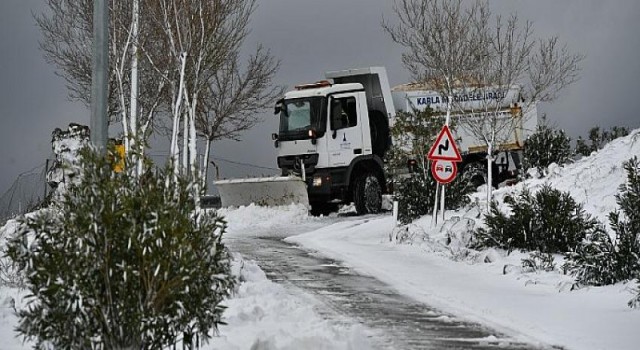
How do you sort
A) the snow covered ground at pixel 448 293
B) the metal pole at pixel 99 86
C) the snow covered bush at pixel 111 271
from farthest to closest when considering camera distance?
the metal pole at pixel 99 86 < the snow covered ground at pixel 448 293 < the snow covered bush at pixel 111 271

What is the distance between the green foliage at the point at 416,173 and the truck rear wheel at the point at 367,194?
2.37 m

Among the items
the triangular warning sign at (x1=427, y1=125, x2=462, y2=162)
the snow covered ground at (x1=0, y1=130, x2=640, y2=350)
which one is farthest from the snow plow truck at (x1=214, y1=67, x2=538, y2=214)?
the triangular warning sign at (x1=427, y1=125, x2=462, y2=162)

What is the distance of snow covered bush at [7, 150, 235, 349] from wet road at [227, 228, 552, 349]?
8.54 ft

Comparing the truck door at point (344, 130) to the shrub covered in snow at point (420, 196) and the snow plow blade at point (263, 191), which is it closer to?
the snow plow blade at point (263, 191)

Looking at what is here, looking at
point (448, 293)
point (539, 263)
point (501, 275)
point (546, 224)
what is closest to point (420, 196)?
point (546, 224)

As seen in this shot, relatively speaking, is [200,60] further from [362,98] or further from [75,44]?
[75,44]

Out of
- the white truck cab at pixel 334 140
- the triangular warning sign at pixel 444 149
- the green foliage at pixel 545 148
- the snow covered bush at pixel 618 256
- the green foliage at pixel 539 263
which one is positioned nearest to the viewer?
the snow covered bush at pixel 618 256

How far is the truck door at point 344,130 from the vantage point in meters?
24.8

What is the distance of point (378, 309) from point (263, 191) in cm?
1593

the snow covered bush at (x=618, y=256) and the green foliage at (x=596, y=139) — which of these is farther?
the green foliage at (x=596, y=139)

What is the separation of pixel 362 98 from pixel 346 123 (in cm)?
95

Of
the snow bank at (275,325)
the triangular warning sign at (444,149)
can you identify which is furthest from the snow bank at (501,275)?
the snow bank at (275,325)

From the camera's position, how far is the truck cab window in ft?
81.2

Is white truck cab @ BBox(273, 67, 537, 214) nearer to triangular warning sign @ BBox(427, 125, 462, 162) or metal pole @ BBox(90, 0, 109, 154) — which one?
triangular warning sign @ BBox(427, 125, 462, 162)
